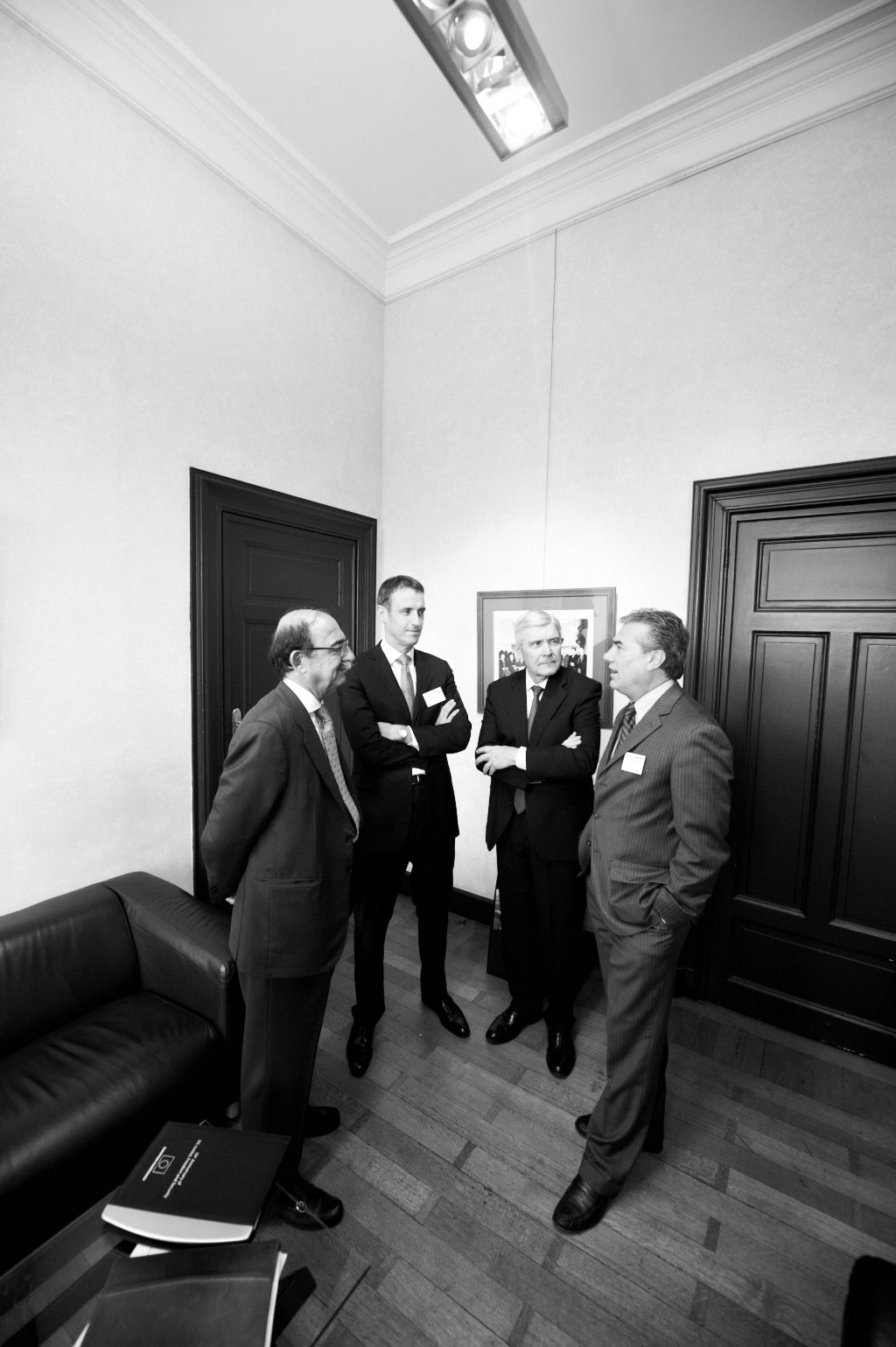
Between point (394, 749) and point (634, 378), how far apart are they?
2410 mm

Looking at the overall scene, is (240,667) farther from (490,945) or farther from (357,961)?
(490,945)

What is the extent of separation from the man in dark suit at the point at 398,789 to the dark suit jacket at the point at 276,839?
722 millimetres

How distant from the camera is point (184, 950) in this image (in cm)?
222

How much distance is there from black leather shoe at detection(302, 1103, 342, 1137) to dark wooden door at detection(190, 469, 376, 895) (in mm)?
1211

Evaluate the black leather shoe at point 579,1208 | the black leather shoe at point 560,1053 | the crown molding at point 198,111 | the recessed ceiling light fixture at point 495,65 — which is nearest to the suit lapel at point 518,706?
the black leather shoe at point 560,1053

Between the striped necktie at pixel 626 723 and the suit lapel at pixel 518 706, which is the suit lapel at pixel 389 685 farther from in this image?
the striped necktie at pixel 626 723

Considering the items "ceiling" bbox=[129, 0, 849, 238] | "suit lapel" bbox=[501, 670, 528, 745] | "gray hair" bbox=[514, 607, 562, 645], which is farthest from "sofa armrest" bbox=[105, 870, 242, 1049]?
"ceiling" bbox=[129, 0, 849, 238]

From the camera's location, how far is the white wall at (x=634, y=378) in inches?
101

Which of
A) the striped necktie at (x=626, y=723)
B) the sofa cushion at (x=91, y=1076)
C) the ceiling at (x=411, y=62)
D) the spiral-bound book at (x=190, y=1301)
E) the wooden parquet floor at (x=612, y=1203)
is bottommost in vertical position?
the wooden parquet floor at (x=612, y=1203)

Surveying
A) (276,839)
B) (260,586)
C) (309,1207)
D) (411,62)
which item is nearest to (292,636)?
(276,839)

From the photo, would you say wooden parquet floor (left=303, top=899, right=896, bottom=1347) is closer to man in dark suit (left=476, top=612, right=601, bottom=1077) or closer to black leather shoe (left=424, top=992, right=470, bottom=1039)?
black leather shoe (left=424, top=992, right=470, bottom=1039)

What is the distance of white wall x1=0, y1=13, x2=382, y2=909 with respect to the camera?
7.38 feet

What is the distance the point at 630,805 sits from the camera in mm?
1857

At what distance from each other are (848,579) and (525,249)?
268 centimetres
